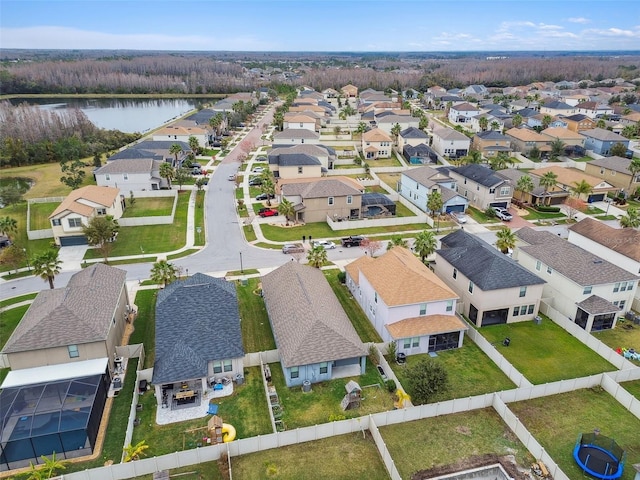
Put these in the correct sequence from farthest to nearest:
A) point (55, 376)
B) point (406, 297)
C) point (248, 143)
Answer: point (248, 143), point (406, 297), point (55, 376)

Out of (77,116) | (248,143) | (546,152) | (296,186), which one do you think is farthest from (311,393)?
(77,116)

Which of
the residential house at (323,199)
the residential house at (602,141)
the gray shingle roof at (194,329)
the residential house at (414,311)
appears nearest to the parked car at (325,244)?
the residential house at (323,199)

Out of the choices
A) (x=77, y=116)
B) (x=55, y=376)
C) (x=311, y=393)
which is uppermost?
(x=77, y=116)

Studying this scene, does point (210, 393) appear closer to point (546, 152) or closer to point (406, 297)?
point (406, 297)

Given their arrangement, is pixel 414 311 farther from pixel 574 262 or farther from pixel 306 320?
pixel 574 262

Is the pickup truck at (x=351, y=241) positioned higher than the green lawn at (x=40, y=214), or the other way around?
the green lawn at (x=40, y=214)

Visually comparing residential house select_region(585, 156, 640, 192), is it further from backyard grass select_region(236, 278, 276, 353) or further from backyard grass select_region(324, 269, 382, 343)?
backyard grass select_region(236, 278, 276, 353)

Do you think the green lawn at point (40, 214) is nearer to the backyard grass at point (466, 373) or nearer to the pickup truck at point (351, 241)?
the pickup truck at point (351, 241)
